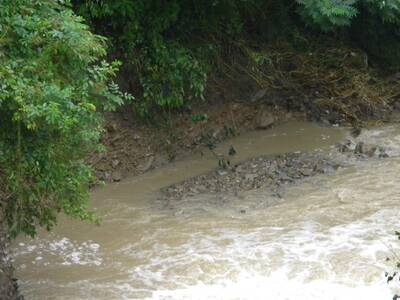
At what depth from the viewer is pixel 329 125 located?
10.2m

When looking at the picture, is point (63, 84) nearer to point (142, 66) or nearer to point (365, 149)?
point (142, 66)

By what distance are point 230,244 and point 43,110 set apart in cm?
247

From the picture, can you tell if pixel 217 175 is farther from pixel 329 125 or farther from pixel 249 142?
pixel 329 125

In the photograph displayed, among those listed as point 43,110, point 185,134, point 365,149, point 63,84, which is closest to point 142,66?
point 185,134

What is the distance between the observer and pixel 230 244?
6.55 meters

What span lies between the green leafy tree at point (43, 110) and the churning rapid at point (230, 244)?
829 millimetres

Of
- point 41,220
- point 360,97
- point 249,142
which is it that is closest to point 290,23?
point 360,97

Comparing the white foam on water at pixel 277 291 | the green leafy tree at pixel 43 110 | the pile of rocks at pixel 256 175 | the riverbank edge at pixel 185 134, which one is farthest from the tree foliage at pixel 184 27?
the white foam on water at pixel 277 291

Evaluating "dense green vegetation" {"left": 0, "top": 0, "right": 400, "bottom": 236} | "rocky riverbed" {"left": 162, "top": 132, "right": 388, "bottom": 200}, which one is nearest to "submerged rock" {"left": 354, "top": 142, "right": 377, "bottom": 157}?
"rocky riverbed" {"left": 162, "top": 132, "right": 388, "bottom": 200}

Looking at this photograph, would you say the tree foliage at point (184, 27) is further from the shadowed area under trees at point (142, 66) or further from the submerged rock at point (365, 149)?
the submerged rock at point (365, 149)

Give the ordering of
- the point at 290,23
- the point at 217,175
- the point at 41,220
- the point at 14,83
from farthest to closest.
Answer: the point at 290,23 < the point at 217,175 < the point at 41,220 < the point at 14,83

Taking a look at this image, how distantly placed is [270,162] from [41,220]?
3.86 meters

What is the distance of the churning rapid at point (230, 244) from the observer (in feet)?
18.9

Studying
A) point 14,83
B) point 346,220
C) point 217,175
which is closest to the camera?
point 14,83
